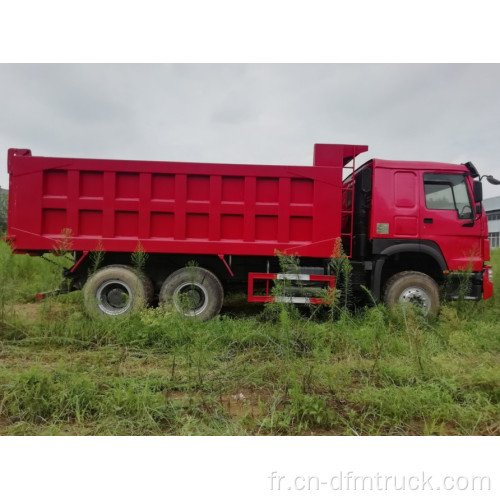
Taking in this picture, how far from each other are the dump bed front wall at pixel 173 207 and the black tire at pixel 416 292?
1153mm

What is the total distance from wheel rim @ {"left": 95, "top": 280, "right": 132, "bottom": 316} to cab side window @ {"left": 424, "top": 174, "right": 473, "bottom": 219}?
4.72 meters

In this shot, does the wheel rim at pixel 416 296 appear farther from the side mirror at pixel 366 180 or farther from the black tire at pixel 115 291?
the black tire at pixel 115 291

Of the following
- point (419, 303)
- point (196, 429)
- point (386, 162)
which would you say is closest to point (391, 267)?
point (419, 303)

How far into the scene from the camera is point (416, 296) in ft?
15.3

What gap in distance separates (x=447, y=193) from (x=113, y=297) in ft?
17.3

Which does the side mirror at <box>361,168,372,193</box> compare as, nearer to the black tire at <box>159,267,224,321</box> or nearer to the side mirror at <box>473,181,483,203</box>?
the side mirror at <box>473,181,483,203</box>

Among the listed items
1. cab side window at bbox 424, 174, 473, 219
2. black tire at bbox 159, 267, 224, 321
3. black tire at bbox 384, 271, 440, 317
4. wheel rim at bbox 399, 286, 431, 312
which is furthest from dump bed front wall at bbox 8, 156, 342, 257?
cab side window at bbox 424, 174, 473, 219

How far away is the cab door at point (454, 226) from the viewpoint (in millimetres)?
4637

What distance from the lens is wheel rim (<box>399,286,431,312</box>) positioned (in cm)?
465

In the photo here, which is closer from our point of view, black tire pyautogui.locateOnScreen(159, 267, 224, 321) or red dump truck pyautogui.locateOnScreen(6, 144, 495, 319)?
red dump truck pyautogui.locateOnScreen(6, 144, 495, 319)

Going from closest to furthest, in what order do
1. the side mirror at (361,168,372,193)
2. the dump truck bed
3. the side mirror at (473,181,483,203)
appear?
the dump truck bed, the side mirror at (473,181,483,203), the side mirror at (361,168,372,193)

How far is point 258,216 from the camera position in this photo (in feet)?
15.2

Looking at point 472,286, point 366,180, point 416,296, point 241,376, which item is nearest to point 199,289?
point 241,376

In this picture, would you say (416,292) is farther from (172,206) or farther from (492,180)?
(172,206)
